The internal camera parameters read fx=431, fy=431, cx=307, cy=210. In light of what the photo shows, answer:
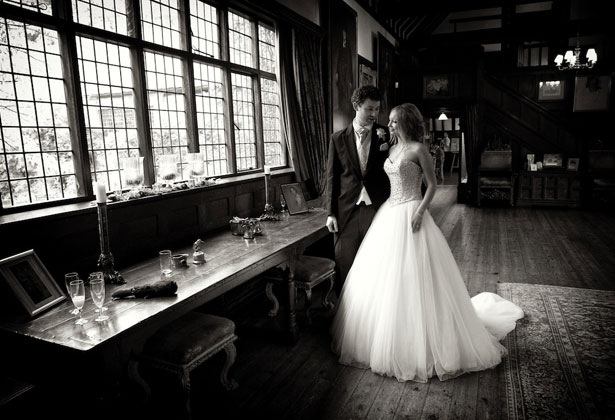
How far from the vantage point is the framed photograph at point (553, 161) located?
9898 millimetres

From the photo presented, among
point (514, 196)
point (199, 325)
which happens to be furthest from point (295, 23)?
point (514, 196)

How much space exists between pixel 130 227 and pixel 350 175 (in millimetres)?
1628

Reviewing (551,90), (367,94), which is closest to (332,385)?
(367,94)

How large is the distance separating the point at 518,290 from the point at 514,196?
6291mm

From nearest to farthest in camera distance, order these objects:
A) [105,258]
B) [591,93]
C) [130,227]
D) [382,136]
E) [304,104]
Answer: [105,258], [130,227], [382,136], [304,104], [591,93]

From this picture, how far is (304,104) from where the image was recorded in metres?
5.34

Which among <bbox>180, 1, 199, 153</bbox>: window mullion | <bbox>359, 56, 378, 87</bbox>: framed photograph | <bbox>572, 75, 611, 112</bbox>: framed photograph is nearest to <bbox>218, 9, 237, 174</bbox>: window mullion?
<bbox>180, 1, 199, 153</bbox>: window mullion

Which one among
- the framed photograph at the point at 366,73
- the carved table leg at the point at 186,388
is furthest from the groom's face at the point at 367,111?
the framed photograph at the point at 366,73

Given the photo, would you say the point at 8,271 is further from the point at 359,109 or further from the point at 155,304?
the point at 359,109

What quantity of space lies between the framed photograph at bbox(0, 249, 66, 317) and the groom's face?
2225mm

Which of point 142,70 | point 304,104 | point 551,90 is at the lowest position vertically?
point 304,104

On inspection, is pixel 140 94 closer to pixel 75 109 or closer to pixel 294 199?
pixel 75 109

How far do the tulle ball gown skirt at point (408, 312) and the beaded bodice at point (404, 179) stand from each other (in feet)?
0.22

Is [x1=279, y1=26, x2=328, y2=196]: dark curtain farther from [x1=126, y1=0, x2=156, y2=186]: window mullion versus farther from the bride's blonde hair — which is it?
the bride's blonde hair
